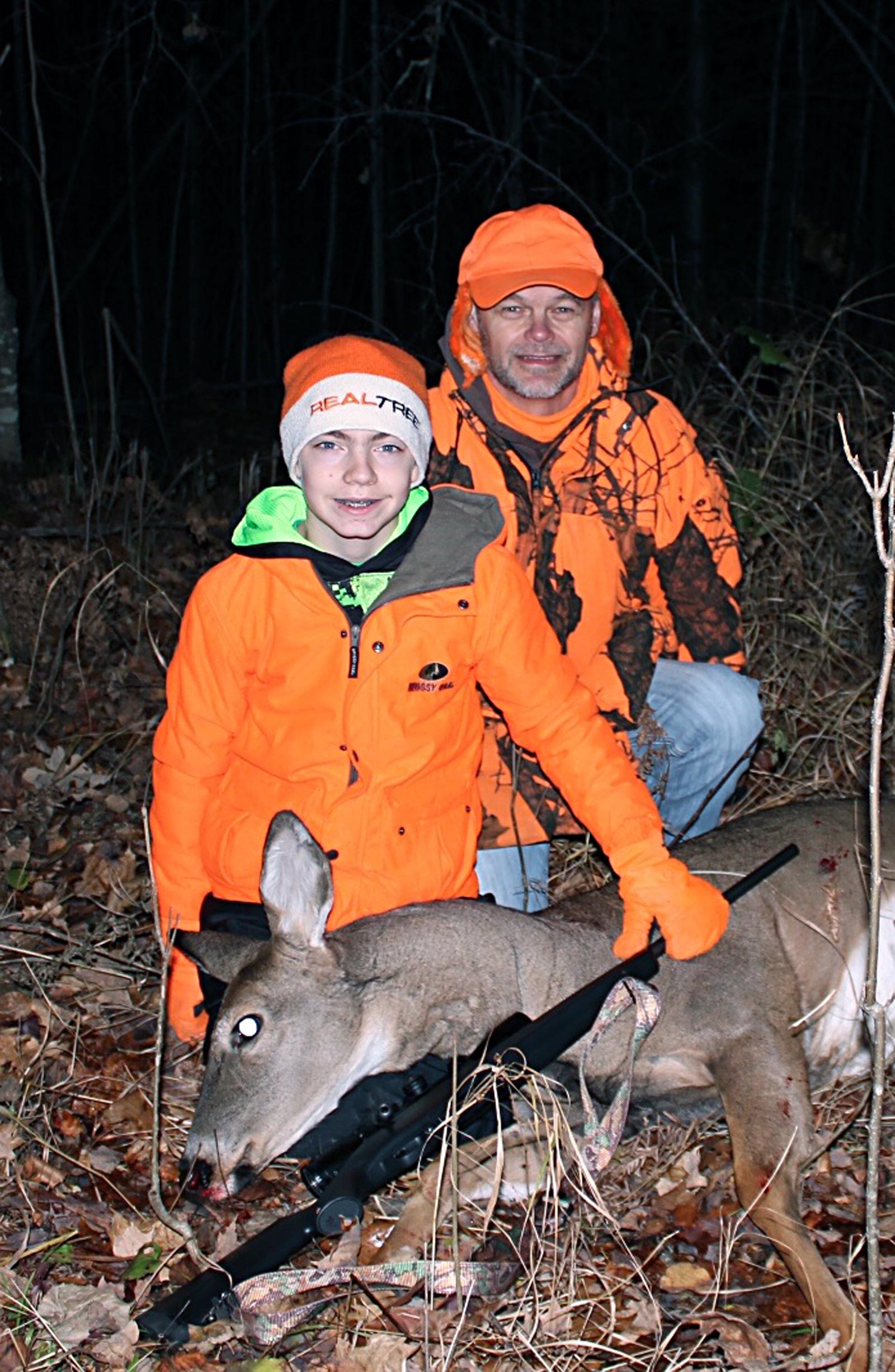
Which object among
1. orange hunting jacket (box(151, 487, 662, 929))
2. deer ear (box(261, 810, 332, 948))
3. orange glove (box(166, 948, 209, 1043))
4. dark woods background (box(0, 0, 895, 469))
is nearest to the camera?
deer ear (box(261, 810, 332, 948))

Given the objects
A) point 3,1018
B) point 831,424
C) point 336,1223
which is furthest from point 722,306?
point 336,1223

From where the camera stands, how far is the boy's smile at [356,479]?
353 cm

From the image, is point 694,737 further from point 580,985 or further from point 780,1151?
point 780,1151

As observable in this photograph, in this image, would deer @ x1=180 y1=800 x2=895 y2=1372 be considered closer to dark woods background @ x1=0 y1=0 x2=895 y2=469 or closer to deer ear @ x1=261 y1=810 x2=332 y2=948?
deer ear @ x1=261 y1=810 x2=332 y2=948

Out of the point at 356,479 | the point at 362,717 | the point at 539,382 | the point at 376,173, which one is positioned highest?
the point at 376,173

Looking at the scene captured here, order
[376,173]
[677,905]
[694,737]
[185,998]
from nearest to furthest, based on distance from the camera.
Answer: [677,905] < [185,998] < [694,737] < [376,173]

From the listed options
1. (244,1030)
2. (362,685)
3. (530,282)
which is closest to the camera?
(244,1030)

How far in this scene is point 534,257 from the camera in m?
4.39

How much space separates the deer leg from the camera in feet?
9.82

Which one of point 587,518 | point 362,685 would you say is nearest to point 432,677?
point 362,685

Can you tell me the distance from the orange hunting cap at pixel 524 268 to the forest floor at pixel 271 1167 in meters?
1.31

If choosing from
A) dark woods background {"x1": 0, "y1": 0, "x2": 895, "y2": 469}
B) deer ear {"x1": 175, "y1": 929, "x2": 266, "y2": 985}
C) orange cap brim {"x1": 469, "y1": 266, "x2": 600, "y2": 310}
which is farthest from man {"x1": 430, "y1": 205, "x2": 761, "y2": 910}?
dark woods background {"x1": 0, "y1": 0, "x2": 895, "y2": 469}

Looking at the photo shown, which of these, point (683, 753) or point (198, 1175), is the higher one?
point (683, 753)

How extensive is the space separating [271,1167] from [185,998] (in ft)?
1.62
